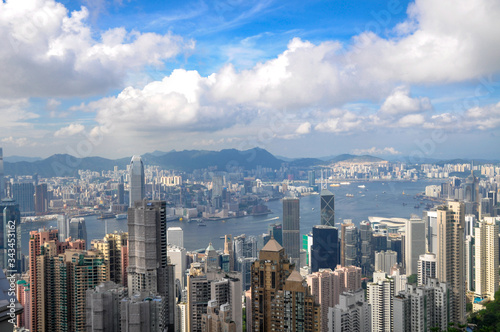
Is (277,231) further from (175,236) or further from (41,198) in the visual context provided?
(41,198)

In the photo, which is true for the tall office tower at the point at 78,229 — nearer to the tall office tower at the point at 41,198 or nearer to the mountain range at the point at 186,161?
the tall office tower at the point at 41,198

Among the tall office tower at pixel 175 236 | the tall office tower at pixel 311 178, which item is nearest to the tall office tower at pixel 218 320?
the tall office tower at pixel 175 236

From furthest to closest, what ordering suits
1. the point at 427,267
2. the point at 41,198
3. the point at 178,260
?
the point at 178,260, the point at 427,267, the point at 41,198

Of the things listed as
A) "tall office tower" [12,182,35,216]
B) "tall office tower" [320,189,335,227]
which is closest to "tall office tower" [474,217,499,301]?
"tall office tower" [320,189,335,227]

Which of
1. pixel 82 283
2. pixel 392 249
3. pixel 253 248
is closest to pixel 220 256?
pixel 253 248

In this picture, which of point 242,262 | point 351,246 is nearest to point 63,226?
point 242,262

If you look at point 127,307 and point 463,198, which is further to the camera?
point 463,198

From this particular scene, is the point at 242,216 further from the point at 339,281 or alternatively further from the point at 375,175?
the point at 339,281
